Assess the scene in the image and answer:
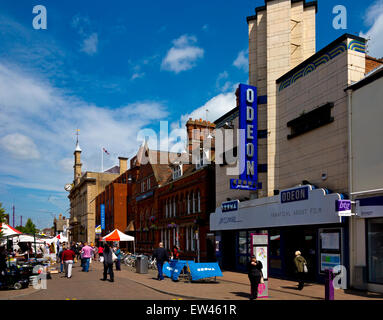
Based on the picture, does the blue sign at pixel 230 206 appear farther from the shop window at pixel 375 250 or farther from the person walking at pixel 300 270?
the shop window at pixel 375 250

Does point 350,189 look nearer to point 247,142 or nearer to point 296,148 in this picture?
point 296,148

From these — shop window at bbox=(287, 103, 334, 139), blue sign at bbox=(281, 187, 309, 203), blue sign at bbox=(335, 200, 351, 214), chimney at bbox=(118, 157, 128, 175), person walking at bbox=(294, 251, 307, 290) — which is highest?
chimney at bbox=(118, 157, 128, 175)

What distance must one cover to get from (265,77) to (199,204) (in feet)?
40.3

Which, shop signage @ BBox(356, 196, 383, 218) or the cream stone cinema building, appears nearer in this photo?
shop signage @ BBox(356, 196, 383, 218)

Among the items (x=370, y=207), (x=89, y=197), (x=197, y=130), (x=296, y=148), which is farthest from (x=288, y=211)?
(x=89, y=197)

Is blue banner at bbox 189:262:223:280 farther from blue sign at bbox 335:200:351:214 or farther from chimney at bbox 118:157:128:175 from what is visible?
chimney at bbox 118:157:128:175

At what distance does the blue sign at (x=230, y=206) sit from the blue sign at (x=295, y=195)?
5.06m

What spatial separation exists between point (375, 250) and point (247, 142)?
897cm

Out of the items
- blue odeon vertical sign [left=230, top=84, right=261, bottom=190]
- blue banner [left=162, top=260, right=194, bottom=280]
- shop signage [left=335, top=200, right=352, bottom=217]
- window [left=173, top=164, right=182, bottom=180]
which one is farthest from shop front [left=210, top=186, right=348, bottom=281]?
window [left=173, top=164, right=182, bottom=180]

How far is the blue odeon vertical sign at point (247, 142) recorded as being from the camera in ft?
69.7

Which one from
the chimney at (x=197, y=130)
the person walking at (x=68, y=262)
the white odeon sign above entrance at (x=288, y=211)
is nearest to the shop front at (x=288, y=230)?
the white odeon sign above entrance at (x=288, y=211)

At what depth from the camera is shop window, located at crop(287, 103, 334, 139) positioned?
672 inches

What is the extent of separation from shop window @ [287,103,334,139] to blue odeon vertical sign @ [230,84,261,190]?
2.44 meters

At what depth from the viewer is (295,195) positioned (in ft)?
59.6
